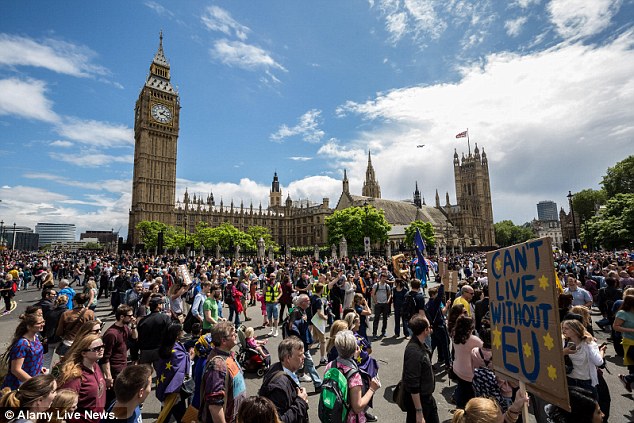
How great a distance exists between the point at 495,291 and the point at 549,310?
812 millimetres

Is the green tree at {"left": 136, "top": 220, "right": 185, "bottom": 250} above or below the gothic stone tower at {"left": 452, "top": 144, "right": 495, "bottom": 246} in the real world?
below

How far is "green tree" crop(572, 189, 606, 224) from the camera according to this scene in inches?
2513

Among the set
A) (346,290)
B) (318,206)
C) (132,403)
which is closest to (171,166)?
(318,206)

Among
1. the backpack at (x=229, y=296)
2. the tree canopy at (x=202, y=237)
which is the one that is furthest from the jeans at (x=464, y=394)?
the tree canopy at (x=202, y=237)

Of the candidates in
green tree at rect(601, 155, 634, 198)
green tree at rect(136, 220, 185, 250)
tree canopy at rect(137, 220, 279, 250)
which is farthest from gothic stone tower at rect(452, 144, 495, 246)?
green tree at rect(136, 220, 185, 250)

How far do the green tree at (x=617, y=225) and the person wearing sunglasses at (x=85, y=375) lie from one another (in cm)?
4050

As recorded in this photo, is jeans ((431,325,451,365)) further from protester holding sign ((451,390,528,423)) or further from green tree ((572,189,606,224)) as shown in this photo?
green tree ((572,189,606,224))

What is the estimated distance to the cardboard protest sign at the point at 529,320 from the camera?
243 cm

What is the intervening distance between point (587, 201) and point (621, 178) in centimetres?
1932

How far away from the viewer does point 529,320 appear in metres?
2.78

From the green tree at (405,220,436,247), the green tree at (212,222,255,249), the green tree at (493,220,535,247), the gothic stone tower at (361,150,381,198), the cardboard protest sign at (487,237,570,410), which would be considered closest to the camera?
the cardboard protest sign at (487,237,570,410)

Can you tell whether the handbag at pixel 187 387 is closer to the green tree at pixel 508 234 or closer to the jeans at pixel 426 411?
the jeans at pixel 426 411

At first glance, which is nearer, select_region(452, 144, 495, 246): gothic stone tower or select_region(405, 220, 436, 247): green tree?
select_region(405, 220, 436, 247): green tree

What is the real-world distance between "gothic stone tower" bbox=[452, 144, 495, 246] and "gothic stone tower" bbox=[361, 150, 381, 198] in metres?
25.7
